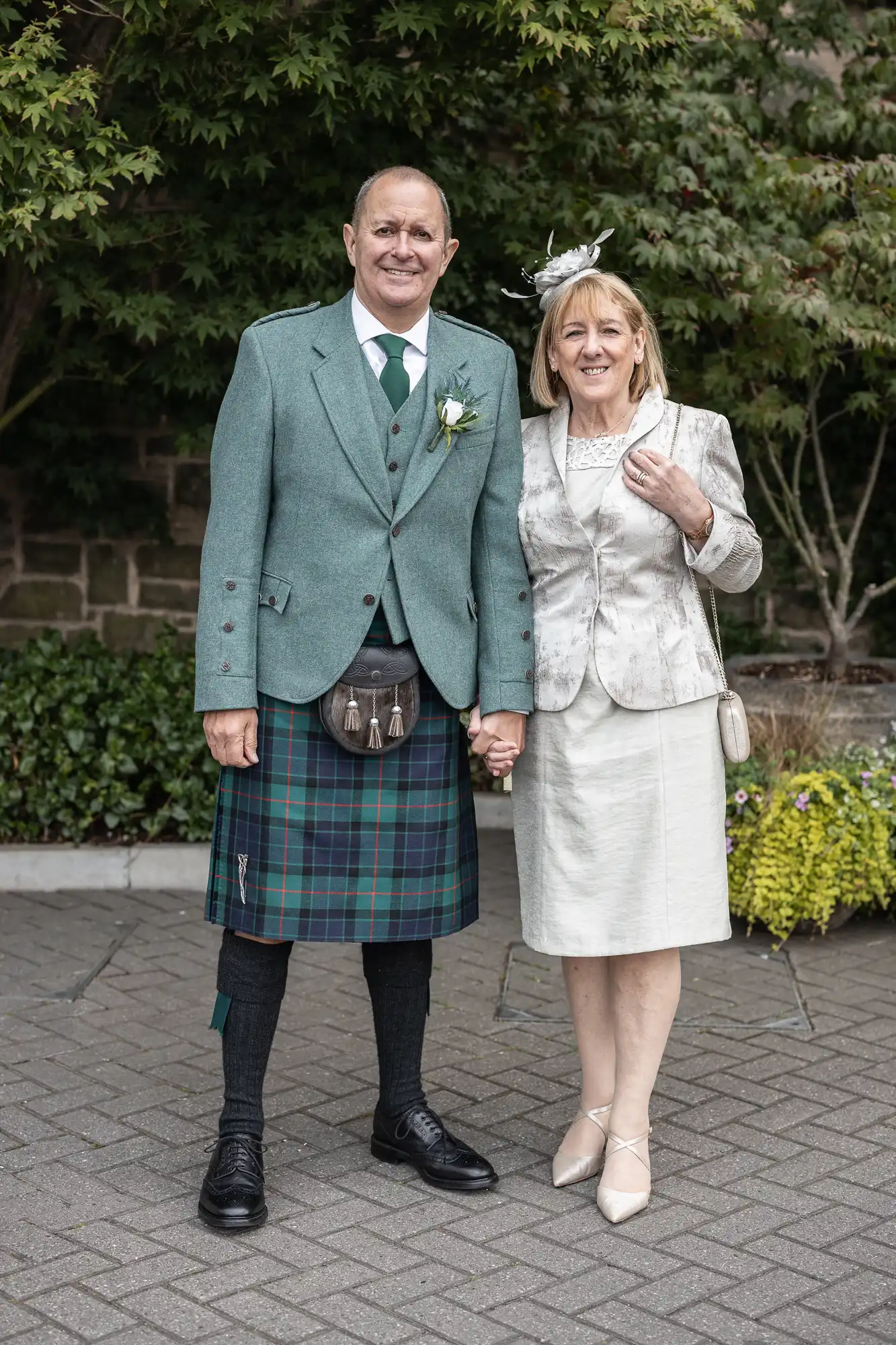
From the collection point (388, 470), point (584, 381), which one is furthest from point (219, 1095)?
point (584, 381)

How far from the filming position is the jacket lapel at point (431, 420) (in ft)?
11.0

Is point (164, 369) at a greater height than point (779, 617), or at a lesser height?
greater

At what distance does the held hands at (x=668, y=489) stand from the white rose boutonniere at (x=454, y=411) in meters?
0.33

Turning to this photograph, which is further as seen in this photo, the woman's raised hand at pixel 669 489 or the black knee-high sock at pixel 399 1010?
the black knee-high sock at pixel 399 1010

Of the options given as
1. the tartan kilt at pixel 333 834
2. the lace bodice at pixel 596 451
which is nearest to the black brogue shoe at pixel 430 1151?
the tartan kilt at pixel 333 834

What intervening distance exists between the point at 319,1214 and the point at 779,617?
14.4 feet

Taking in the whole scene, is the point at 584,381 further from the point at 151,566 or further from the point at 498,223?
the point at 151,566

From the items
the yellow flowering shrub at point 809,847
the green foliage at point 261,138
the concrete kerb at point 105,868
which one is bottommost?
the concrete kerb at point 105,868

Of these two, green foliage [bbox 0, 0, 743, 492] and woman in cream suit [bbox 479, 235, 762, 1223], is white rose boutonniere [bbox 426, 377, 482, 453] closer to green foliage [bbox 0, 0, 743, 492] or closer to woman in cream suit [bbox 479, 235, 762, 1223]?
woman in cream suit [bbox 479, 235, 762, 1223]

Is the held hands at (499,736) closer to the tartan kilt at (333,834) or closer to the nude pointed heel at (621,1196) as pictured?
the tartan kilt at (333,834)

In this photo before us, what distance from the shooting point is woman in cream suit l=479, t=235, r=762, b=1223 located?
134 inches

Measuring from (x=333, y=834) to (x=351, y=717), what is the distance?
0.89 ft

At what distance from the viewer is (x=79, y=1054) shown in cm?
438

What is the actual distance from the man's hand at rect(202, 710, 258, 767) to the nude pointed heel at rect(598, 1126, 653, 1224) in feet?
3.65
